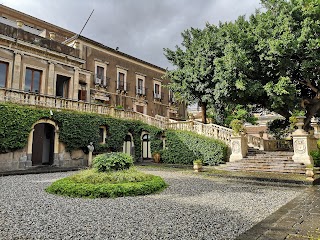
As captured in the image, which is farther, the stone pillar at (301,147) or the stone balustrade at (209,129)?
the stone balustrade at (209,129)

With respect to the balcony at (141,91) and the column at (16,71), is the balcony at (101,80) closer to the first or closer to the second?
the balcony at (141,91)

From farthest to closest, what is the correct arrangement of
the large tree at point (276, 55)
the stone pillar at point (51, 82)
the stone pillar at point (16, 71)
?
the stone pillar at point (51, 82) < the stone pillar at point (16, 71) < the large tree at point (276, 55)

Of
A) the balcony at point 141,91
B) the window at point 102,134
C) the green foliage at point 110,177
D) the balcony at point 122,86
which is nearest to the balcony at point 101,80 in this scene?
the balcony at point 122,86

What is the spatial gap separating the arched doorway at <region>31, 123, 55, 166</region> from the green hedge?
344 inches

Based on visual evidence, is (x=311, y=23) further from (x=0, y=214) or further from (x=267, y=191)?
(x=0, y=214)

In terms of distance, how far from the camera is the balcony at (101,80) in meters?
23.2

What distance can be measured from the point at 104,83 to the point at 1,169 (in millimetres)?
13422

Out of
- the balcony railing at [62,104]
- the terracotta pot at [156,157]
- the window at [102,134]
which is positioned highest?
the balcony railing at [62,104]

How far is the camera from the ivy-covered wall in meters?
12.8

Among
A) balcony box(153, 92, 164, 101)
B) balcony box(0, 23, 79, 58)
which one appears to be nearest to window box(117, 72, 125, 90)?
balcony box(153, 92, 164, 101)

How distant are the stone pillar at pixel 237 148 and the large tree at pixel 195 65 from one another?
13.6ft

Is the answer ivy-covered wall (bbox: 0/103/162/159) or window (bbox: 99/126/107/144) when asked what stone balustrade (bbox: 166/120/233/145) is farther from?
window (bbox: 99/126/107/144)

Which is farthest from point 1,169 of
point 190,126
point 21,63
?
point 190,126

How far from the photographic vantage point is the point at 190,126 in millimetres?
17984
